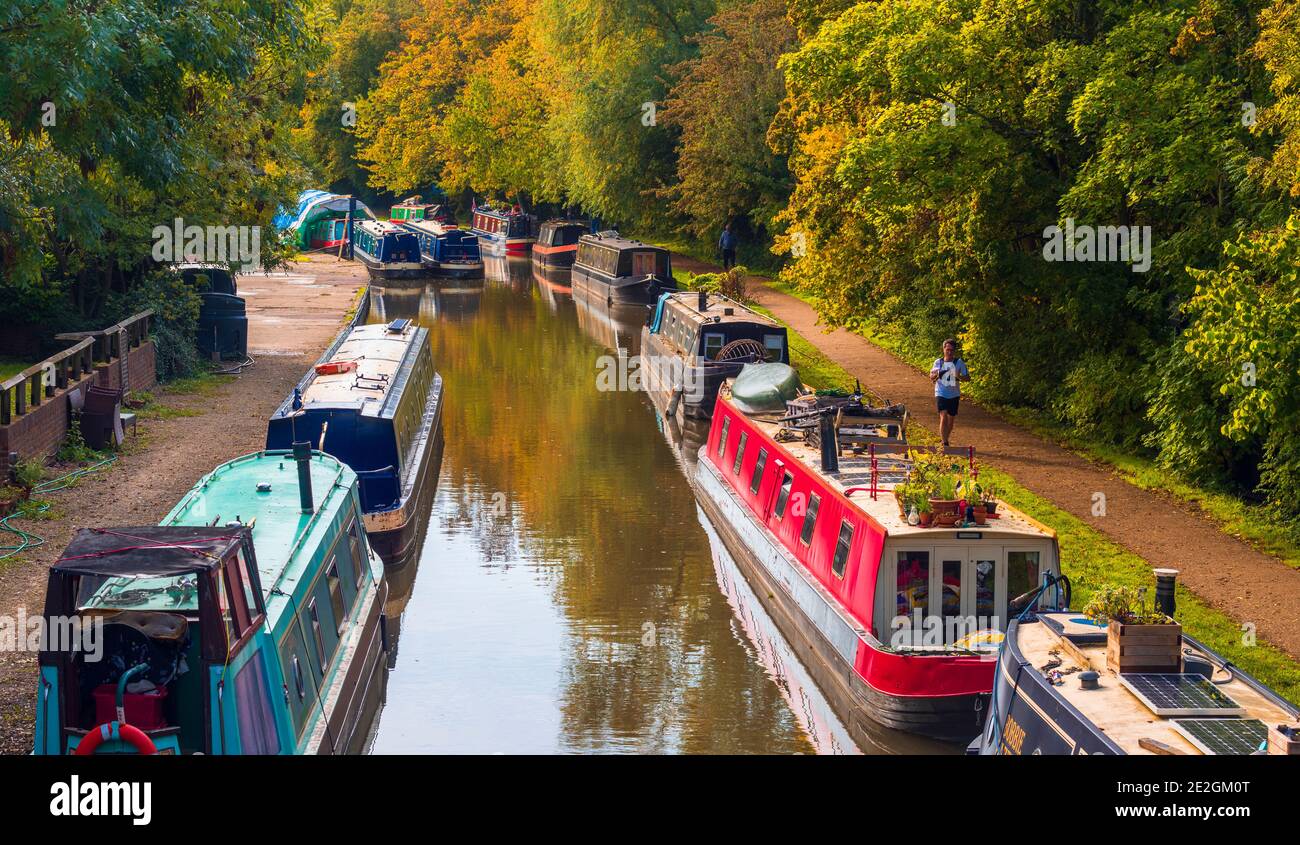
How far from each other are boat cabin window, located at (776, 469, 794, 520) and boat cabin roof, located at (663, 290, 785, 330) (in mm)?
9487

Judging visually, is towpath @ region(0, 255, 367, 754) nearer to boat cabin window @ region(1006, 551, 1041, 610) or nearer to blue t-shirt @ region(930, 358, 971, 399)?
boat cabin window @ region(1006, 551, 1041, 610)

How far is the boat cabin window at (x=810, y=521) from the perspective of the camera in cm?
1483

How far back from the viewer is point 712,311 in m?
Result: 27.8

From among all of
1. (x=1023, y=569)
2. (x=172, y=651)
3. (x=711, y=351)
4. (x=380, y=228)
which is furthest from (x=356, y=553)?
(x=380, y=228)

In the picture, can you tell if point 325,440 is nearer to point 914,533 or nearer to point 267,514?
point 267,514

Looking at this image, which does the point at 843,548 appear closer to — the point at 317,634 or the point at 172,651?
the point at 317,634

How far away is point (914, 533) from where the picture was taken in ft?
40.1

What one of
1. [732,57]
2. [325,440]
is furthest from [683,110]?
[325,440]

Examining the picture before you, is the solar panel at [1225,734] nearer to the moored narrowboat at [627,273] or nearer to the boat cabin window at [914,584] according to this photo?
the boat cabin window at [914,584]

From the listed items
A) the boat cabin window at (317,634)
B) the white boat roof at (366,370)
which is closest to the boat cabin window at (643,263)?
the white boat roof at (366,370)

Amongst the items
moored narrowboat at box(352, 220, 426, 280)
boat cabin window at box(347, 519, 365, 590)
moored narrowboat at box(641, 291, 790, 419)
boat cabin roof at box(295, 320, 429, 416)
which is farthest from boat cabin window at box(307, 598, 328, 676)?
moored narrowboat at box(352, 220, 426, 280)

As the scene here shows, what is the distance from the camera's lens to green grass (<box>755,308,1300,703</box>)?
1233 cm

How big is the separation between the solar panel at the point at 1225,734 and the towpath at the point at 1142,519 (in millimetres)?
4759

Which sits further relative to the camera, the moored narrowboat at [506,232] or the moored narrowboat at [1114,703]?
the moored narrowboat at [506,232]
